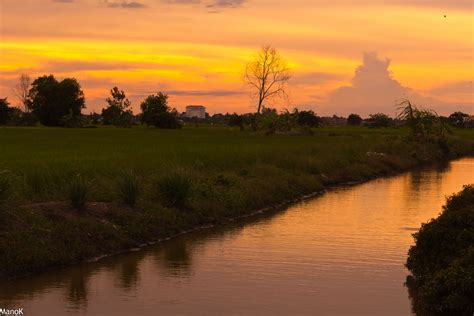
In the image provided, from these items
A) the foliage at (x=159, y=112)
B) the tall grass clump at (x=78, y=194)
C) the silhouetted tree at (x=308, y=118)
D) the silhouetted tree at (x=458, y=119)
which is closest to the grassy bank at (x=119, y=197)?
the tall grass clump at (x=78, y=194)

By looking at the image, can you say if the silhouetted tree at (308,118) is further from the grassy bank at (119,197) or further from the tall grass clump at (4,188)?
the tall grass clump at (4,188)

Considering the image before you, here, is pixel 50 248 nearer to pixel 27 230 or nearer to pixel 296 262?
pixel 27 230

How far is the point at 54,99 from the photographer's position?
94.8 metres

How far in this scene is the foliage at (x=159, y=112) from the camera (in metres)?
92.8

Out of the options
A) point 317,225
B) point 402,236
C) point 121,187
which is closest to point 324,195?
point 317,225

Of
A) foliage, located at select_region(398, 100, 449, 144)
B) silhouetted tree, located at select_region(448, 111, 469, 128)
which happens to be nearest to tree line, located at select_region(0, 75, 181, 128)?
foliage, located at select_region(398, 100, 449, 144)

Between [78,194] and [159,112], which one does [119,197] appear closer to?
[78,194]

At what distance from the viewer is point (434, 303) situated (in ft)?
39.1

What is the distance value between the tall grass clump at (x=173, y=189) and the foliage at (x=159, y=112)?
72352mm

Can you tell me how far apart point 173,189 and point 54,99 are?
77929 mm

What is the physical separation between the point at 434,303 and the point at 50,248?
7.78 metres

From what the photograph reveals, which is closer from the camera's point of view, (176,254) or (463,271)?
(463,271)

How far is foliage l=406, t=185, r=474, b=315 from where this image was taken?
1144 centimetres

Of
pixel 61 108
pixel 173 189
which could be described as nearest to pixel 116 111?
pixel 61 108
